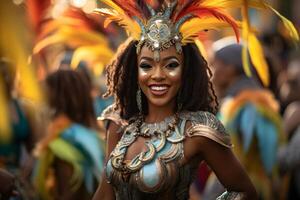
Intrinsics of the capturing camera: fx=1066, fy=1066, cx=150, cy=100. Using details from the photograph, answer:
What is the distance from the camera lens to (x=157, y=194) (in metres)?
5.58

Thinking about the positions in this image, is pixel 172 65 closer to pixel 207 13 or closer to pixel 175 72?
pixel 175 72

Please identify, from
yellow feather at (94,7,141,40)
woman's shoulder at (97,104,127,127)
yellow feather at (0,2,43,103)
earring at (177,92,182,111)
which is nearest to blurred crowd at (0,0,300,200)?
yellow feather at (0,2,43,103)

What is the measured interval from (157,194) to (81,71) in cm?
342

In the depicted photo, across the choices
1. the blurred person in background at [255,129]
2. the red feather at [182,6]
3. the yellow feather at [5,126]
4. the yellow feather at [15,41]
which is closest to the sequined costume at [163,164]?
the red feather at [182,6]

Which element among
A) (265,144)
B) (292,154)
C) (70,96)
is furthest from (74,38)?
(292,154)

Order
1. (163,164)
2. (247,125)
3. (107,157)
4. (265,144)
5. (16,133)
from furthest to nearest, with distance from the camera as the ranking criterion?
(265,144)
(247,125)
(16,133)
(107,157)
(163,164)

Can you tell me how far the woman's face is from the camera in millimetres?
5680

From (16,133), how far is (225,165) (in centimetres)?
294

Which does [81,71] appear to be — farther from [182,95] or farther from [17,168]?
[182,95]

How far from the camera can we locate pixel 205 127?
563 cm

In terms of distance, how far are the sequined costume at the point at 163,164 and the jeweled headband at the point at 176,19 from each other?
0.43m

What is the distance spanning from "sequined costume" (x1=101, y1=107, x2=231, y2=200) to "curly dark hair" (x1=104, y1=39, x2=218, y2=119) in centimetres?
11

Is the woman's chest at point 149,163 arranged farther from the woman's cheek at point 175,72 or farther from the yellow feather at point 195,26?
the yellow feather at point 195,26

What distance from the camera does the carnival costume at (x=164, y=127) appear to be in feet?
18.3
